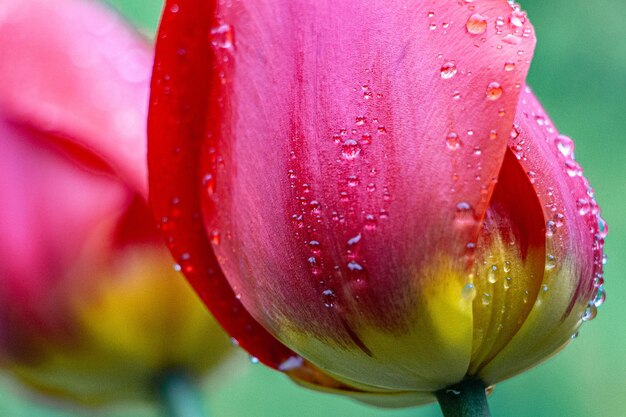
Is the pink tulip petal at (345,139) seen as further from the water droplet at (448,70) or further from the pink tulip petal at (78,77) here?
the pink tulip petal at (78,77)

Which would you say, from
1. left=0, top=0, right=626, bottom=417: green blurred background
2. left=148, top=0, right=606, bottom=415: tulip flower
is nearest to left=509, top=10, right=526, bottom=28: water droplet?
left=148, top=0, right=606, bottom=415: tulip flower

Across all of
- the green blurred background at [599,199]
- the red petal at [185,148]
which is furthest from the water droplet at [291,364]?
the green blurred background at [599,199]

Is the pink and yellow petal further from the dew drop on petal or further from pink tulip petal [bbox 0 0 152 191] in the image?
pink tulip petal [bbox 0 0 152 191]

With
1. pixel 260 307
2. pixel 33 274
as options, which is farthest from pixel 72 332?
pixel 260 307

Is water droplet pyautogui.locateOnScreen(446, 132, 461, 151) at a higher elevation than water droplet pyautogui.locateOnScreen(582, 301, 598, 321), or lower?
higher

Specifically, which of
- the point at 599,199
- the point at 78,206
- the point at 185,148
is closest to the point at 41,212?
the point at 78,206
